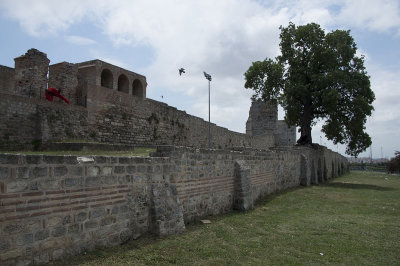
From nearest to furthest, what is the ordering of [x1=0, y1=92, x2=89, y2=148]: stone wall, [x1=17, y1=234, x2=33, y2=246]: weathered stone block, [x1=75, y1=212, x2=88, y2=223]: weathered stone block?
[x1=17, y1=234, x2=33, y2=246]: weathered stone block, [x1=75, y1=212, x2=88, y2=223]: weathered stone block, [x1=0, y1=92, x2=89, y2=148]: stone wall

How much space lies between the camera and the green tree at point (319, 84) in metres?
21.1

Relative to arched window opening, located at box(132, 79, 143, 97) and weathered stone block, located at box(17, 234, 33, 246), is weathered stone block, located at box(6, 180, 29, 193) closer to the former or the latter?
weathered stone block, located at box(17, 234, 33, 246)

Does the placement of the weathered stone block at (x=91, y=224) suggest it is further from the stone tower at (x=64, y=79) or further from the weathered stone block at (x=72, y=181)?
the stone tower at (x=64, y=79)

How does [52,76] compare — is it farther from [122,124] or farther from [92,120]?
[122,124]

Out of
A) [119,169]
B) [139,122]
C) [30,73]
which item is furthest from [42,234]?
[139,122]

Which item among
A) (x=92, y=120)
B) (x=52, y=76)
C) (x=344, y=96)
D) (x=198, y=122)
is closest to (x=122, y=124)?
(x=92, y=120)

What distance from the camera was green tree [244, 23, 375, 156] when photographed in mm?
21125

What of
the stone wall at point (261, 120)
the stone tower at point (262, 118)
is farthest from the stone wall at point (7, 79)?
the stone tower at point (262, 118)

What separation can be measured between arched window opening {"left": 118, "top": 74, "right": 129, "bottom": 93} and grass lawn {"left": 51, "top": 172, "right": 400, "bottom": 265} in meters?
13.2

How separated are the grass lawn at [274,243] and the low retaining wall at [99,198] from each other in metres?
0.31

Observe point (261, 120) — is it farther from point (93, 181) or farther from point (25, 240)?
point (25, 240)

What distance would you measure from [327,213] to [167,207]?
5635 mm

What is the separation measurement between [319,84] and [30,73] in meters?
17.2

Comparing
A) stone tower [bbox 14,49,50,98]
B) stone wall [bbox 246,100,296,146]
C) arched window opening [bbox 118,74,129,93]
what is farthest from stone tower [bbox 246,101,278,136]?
stone tower [bbox 14,49,50,98]
